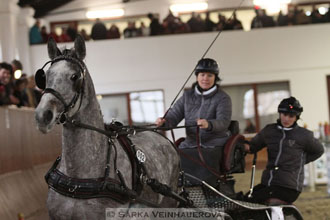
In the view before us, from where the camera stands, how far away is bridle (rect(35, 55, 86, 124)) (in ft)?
12.0

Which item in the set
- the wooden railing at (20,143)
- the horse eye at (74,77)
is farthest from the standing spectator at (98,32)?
the horse eye at (74,77)

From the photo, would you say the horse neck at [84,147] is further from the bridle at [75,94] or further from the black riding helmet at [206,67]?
the black riding helmet at [206,67]

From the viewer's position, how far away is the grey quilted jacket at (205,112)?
5953 mm

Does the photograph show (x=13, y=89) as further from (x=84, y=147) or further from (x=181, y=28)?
(x=181, y=28)

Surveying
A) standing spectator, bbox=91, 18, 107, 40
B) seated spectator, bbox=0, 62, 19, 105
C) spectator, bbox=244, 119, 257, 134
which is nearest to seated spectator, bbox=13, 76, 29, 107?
seated spectator, bbox=0, 62, 19, 105

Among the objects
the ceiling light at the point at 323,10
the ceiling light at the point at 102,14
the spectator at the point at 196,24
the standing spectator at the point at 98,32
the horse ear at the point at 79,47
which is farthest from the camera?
the ceiling light at the point at 102,14

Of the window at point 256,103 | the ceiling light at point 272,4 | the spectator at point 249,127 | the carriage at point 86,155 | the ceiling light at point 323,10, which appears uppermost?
the ceiling light at point 272,4

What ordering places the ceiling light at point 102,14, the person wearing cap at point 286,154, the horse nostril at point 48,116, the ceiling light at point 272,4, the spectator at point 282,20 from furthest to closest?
the ceiling light at point 102,14
the ceiling light at point 272,4
the spectator at point 282,20
the person wearing cap at point 286,154
the horse nostril at point 48,116

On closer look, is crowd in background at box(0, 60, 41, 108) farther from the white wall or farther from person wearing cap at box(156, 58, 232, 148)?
the white wall

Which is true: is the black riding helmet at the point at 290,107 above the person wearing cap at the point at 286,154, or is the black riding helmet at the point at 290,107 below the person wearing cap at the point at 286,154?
above

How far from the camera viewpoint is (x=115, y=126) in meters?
4.42

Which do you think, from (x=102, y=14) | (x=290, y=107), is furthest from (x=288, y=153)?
(x=102, y=14)

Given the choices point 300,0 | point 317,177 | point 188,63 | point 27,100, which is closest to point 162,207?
point 27,100

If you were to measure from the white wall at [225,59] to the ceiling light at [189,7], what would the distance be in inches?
107
